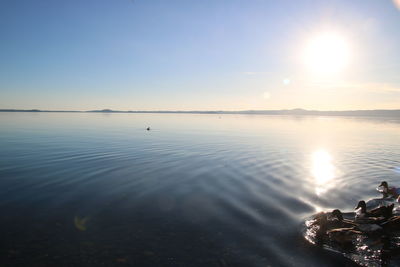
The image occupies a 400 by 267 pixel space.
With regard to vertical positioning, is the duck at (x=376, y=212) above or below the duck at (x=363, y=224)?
above

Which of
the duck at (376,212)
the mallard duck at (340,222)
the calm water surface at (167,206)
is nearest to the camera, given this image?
the calm water surface at (167,206)

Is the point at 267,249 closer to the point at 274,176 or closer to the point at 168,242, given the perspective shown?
the point at 168,242

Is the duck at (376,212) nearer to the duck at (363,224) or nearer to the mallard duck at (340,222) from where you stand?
the duck at (363,224)

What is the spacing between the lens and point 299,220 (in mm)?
11586

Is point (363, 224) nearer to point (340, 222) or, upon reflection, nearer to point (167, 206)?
point (340, 222)

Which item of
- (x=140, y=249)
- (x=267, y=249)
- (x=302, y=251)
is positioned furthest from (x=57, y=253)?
(x=302, y=251)

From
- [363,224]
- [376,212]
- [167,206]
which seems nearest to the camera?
[363,224]

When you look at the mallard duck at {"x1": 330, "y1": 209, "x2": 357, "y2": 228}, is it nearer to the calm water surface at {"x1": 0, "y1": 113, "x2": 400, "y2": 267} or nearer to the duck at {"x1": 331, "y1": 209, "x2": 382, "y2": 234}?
the duck at {"x1": 331, "y1": 209, "x2": 382, "y2": 234}

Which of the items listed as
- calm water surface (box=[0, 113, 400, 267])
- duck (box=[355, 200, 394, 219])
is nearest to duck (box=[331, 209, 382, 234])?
duck (box=[355, 200, 394, 219])

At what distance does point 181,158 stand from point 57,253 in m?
17.9

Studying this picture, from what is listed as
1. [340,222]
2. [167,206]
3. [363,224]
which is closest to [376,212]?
[363,224]

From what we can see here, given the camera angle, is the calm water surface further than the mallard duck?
No

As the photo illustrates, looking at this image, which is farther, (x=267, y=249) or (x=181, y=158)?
(x=181, y=158)

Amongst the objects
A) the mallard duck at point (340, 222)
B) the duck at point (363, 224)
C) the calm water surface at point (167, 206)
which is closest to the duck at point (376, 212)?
the duck at point (363, 224)
